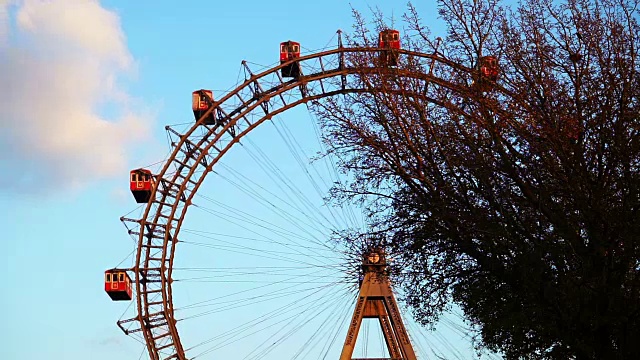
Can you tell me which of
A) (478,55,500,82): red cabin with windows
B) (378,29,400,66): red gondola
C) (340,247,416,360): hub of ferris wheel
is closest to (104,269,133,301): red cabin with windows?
(340,247,416,360): hub of ferris wheel

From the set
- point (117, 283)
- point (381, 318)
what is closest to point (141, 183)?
point (117, 283)

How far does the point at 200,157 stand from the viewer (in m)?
36.7

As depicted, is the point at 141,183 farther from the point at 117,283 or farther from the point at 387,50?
the point at 387,50

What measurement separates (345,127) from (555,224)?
3.52 meters

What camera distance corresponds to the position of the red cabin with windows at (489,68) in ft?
52.4

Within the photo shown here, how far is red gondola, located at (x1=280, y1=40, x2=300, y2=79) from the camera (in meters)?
34.6

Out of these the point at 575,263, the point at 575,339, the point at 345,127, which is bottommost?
the point at 575,339

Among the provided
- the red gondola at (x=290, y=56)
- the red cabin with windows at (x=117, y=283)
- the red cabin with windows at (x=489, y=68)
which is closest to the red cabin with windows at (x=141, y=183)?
the red cabin with windows at (x=117, y=283)

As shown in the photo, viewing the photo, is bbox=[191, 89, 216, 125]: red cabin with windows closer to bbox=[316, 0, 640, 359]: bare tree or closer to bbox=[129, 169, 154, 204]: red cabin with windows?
bbox=[129, 169, 154, 204]: red cabin with windows

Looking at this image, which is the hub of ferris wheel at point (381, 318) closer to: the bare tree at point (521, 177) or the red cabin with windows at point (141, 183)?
the red cabin with windows at point (141, 183)

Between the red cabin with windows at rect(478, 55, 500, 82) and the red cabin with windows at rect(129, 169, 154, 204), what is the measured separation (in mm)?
23541

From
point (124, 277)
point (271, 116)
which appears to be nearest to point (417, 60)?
point (271, 116)

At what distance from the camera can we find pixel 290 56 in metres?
34.8

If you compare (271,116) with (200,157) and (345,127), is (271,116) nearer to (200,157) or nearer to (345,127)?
(200,157)
